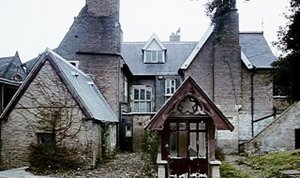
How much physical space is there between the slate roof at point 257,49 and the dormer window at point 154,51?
→ 26.0 ft

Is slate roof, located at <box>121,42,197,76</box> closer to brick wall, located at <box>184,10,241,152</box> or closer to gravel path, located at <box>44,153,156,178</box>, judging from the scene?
brick wall, located at <box>184,10,241,152</box>

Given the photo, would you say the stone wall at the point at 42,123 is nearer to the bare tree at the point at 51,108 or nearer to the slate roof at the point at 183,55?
the bare tree at the point at 51,108

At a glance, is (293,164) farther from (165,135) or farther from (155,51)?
(155,51)

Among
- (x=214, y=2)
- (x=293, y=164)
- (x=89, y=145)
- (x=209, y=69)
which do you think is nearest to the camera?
(x=214, y=2)

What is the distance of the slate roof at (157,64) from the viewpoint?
42.3 m

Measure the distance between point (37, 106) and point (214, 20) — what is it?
Result: 11.2 metres

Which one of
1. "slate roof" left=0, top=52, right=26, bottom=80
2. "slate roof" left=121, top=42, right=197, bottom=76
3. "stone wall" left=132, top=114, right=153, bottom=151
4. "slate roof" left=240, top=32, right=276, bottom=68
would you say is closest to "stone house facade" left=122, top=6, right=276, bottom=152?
"slate roof" left=240, top=32, right=276, bottom=68

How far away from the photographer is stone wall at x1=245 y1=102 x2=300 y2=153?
30.1m

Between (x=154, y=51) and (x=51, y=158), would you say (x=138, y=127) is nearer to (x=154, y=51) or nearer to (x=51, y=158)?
(x=154, y=51)

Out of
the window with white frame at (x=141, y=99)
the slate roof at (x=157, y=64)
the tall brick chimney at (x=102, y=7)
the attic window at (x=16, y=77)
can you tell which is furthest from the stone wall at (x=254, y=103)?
the attic window at (x=16, y=77)

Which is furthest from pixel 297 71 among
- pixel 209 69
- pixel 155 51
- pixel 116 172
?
pixel 155 51

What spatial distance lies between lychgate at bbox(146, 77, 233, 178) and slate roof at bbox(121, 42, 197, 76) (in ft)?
82.7

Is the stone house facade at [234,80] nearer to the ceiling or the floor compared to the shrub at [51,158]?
nearer to the ceiling

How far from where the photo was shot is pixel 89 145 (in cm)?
2272
